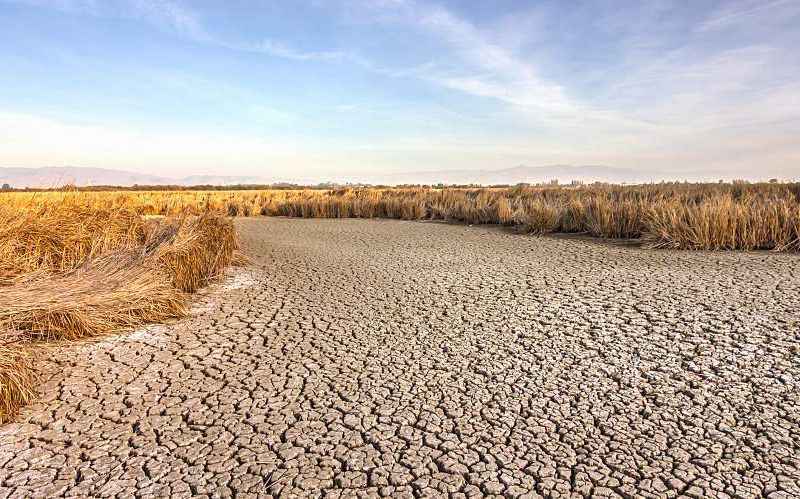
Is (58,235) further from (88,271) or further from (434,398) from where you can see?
(434,398)

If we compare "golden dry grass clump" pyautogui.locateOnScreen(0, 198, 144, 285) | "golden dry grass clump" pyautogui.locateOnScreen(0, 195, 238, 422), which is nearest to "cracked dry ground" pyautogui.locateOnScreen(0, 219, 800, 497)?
"golden dry grass clump" pyautogui.locateOnScreen(0, 195, 238, 422)

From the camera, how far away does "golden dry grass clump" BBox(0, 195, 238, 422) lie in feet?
12.9

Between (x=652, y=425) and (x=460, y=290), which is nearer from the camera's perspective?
(x=652, y=425)

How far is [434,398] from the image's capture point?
307 centimetres

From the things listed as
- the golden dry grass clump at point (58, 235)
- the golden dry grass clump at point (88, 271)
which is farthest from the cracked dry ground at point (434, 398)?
the golden dry grass clump at point (58, 235)

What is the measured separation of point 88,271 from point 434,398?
13.1ft

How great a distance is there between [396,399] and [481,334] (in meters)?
1.39

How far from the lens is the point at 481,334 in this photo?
168 inches

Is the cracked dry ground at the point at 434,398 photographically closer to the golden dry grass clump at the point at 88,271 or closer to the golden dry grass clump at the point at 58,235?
the golden dry grass clump at the point at 88,271

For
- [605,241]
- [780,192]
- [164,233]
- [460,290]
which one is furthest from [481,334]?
[780,192]

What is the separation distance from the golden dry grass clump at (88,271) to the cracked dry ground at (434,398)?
0.27m

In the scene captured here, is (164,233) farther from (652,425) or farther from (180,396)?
(652,425)

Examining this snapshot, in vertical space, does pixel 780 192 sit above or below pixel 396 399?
above

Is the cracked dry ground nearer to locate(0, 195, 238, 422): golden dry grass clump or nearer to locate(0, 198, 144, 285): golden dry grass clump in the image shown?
locate(0, 195, 238, 422): golden dry grass clump
